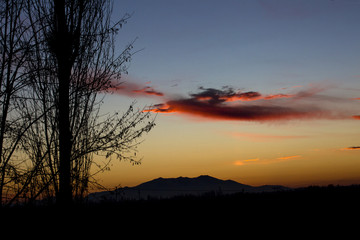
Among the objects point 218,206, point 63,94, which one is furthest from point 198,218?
point 63,94

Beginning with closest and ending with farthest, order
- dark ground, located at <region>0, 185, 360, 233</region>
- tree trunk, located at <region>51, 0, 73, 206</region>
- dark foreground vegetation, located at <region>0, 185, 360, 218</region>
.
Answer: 1. dark ground, located at <region>0, 185, 360, 233</region>
2. dark foreground vegetation, located at <region>0, 185, 360, 218</region>
3. tree trunk, located at <region>51, 0, 73, 206</region>

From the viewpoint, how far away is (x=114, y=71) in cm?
947

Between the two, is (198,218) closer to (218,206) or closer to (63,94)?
(218,206)

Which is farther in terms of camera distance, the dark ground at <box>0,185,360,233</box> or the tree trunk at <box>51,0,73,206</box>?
the tree trunk at <box>51,0,73,206</box>

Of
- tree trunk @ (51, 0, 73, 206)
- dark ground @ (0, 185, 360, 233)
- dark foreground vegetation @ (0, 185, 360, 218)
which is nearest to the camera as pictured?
dark ground @ (0, 185, 360, 233)

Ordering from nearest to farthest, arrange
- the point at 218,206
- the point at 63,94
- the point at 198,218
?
1. the point at 198,218
2. the point at 63,94
3. the point at 218,206

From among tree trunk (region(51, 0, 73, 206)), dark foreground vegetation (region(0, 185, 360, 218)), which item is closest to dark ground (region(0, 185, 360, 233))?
dark foreground vegetation (region(0, 185, 360, 218))

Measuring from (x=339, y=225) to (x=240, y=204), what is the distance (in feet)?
9.56

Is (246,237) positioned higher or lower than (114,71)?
lower

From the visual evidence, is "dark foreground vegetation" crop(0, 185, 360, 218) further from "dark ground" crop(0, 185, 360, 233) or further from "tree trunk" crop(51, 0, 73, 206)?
"tree trunk" crop(51, 0, 73, 206)

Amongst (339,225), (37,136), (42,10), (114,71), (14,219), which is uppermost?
(42,10)

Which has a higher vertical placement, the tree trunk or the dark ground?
the tree trunk

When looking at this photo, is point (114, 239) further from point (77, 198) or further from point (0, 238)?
point (77, 198)

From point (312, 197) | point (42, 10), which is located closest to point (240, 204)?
point (312, 197)
